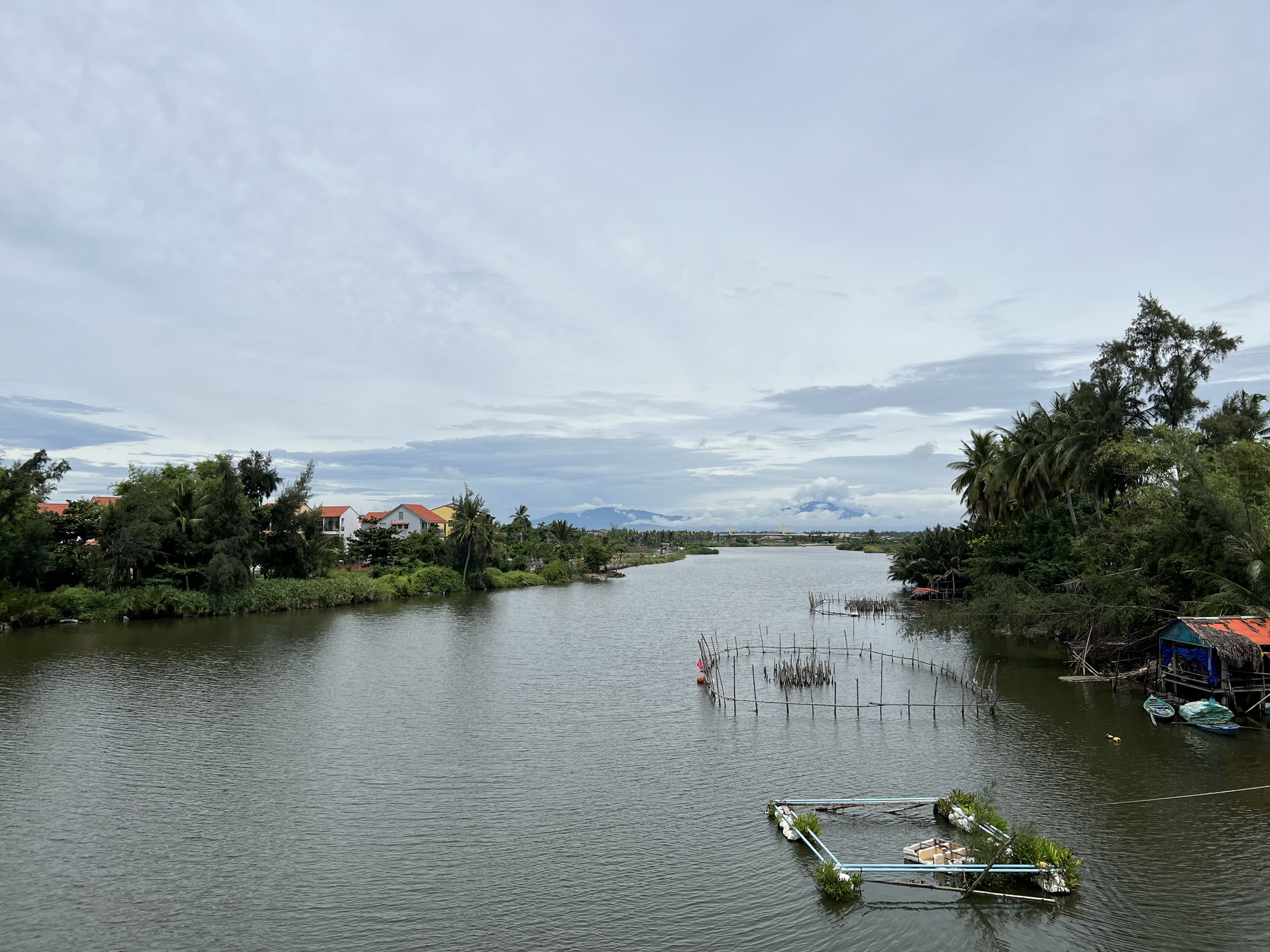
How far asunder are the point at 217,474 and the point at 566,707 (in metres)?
38.4

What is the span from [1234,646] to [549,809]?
18.9 m

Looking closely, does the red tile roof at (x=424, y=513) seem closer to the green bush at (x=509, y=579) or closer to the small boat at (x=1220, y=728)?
the green bush at (x=509, y=579)

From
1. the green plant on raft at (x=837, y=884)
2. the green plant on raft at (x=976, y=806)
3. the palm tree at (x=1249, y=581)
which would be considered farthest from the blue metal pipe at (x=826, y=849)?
the palm tree at (x=1249, y=581)

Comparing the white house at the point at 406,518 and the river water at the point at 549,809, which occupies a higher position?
the white house at the point at 406,518

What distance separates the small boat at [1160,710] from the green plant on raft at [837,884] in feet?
47.6

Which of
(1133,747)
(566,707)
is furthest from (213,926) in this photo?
(1133,747)

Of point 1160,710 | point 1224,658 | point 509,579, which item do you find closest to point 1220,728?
point 1160,710

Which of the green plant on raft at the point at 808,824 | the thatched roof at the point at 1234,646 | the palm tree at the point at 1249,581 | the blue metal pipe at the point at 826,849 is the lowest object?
the blue metal pipe at the point at 826,849

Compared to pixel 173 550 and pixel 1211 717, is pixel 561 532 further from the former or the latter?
pixel 1211 717

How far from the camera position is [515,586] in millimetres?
Answer: 74812

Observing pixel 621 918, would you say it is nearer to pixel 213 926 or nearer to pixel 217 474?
pixel 213 926

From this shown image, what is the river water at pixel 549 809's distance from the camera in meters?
11.8

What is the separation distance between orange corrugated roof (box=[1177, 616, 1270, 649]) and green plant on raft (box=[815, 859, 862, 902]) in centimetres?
1539

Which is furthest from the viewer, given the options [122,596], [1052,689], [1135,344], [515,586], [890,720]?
[515,586]
